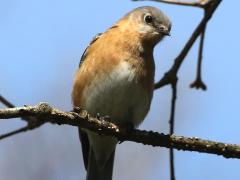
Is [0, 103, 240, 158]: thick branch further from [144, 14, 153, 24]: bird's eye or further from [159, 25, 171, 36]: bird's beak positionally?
[144, 14, 153, 24]: bird's eye

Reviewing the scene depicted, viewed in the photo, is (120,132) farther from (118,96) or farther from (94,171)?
(94,171)

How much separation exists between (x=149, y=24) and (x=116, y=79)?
3.28 ft

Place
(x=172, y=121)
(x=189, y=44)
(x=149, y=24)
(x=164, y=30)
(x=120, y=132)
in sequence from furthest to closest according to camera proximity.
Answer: (x=149, y=24)
(x=164, y=30)
(x=189, y=44)
(x=172, y=121)
(x=120, y=132)

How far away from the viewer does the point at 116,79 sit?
5414mm

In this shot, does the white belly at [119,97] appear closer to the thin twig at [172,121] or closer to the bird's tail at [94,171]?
the thin twig at [172,121]

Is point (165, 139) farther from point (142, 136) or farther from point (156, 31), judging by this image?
point (156, 31)

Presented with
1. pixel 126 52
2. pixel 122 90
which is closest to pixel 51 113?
pixel 122 90

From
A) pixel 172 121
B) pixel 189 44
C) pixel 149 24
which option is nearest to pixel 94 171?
pixel 172 121

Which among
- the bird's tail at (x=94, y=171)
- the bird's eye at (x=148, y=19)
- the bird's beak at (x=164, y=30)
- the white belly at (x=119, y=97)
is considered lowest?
the bird's tail at (x=94, y=171)

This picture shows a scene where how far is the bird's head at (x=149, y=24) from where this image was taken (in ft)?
19.4

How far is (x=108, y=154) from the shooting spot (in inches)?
242

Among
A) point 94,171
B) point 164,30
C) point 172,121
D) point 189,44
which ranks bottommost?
point 94,171

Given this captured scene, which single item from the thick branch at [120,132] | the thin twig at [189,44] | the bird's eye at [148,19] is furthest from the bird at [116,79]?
the thick branch at [120,132]

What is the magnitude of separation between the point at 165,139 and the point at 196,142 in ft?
0.75
